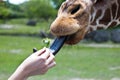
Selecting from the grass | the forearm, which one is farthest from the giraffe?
the grass

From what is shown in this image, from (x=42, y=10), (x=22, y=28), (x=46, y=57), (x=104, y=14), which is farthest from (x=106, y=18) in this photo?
(x=42, y=10)

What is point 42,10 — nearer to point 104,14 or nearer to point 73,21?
point 104,14

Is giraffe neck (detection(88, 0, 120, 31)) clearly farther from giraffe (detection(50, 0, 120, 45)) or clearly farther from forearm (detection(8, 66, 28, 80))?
forearm (detection(8, 66, 28, 80))

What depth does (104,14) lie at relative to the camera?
6.06 feet

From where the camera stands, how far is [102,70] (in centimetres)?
1040

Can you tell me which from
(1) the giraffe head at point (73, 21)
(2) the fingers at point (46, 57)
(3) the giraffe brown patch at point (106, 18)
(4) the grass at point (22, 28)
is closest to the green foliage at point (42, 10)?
(4) the grass at point (22, 28)

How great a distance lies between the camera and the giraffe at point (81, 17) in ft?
5.28

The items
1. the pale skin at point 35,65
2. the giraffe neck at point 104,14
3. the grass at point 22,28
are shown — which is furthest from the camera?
the grass at point 22,28

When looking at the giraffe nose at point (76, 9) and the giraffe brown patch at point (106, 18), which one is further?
the giraffe brown patch at point (106, 18)

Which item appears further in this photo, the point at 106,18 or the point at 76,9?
the point at 106,18

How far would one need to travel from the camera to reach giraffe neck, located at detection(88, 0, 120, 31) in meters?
1.80

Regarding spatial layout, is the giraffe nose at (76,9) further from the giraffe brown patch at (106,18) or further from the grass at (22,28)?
the grass at (22,28)

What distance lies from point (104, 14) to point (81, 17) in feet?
0.73

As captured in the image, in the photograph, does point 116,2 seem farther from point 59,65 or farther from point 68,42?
point 59,65
